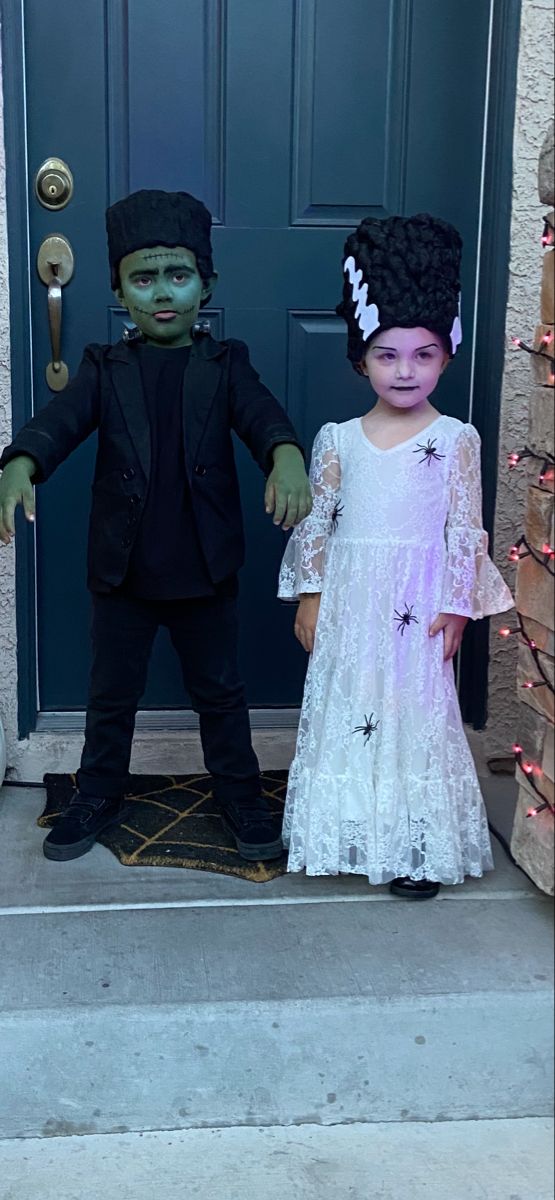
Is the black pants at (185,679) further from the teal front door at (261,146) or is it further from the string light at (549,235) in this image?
the string light at (549,235)

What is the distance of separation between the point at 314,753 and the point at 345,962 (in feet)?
1.44

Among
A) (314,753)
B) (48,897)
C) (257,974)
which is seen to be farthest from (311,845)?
(48,897)

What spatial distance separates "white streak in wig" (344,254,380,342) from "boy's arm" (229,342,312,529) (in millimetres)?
230

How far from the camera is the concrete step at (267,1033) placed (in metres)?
2.03

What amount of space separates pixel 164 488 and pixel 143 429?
0.12 m

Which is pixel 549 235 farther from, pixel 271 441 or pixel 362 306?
pixel 271 441

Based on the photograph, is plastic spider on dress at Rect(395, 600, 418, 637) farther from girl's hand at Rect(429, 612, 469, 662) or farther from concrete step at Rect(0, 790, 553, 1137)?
concrete step at Rect(0, 790, 553, 1137)

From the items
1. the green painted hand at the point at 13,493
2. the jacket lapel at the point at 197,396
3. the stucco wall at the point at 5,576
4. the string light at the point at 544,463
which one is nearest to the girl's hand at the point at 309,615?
the jacket lapel at the point at 197,396

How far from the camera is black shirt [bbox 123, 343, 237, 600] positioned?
2467mm

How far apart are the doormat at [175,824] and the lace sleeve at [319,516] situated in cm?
60

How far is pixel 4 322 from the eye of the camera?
2848 millimetres

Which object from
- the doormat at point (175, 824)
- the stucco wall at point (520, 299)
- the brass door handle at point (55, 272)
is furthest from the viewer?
the brass door handle at point (55, 272)

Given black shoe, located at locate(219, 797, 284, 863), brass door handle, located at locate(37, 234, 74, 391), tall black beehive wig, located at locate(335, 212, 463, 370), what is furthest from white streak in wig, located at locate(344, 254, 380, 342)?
black shoe, located at locate(219, 797, 284, 863)

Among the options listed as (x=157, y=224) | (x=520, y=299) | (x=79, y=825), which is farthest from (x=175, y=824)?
(x=520, y=299)
